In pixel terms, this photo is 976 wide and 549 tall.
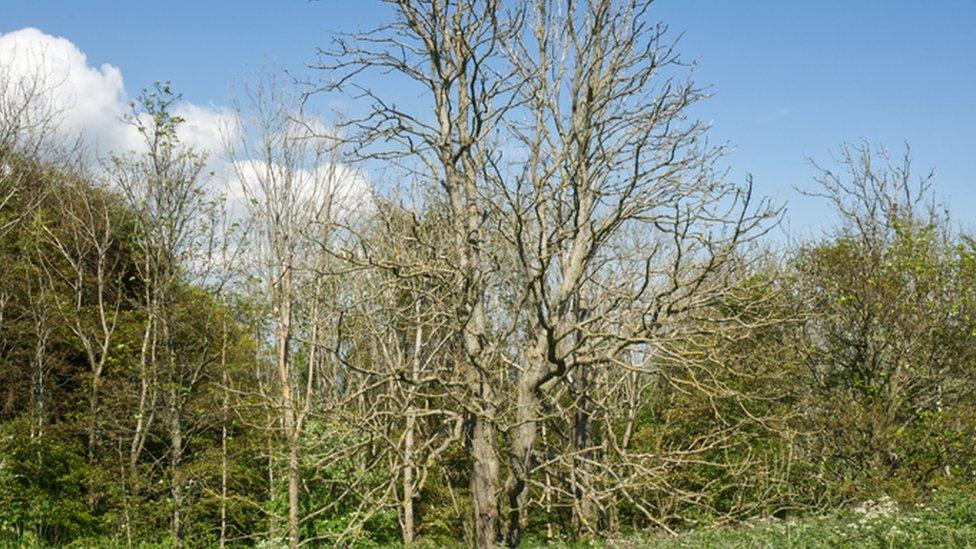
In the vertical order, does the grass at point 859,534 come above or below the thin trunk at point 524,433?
below

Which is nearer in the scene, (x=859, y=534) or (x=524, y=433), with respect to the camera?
(x=859, y=534)

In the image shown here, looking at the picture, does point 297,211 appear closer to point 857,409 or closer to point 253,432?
point 253,432

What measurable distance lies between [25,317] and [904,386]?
20.8m

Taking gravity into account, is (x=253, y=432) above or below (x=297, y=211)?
below

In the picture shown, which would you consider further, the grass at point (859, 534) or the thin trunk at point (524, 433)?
the thin trunk at point (524, 433)

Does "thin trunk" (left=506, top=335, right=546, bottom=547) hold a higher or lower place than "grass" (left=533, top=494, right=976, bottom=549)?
higher

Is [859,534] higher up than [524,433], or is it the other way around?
[524,433]

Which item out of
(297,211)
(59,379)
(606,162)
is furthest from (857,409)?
(59,379)

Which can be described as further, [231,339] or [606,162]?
[231,339]

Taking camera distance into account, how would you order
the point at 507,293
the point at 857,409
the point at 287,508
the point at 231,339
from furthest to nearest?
the point at 231,339
the point at 287,508
the point at 507,293
the point at 857,409

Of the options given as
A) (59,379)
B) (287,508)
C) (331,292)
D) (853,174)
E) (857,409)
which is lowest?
(287,508)

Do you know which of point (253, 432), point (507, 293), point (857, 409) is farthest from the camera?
point (253, 432)

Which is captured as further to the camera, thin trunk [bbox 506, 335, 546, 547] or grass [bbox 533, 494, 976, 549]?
thin trunk [bbox 506, 335, 546, 547]

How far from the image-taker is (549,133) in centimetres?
962
